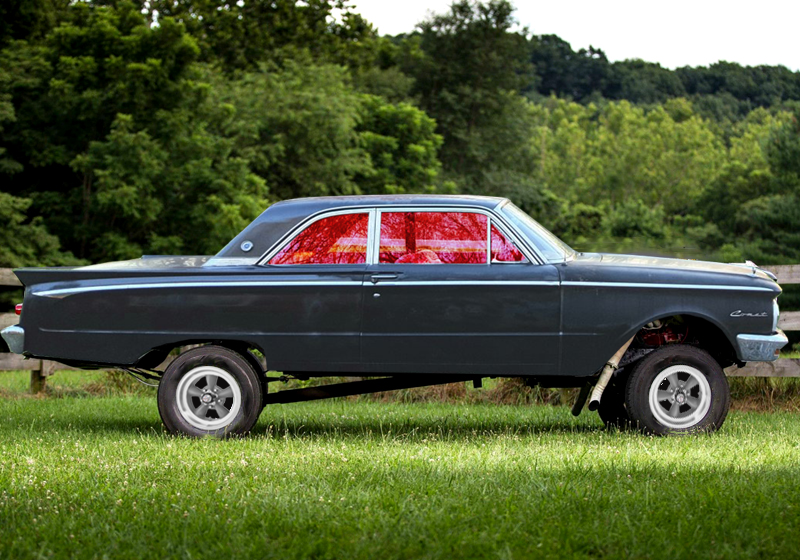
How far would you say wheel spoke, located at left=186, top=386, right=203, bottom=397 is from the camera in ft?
28.0

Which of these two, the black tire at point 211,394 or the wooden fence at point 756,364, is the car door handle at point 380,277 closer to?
the black tire at point 211,394

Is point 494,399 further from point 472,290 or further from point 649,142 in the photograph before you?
point 649,142

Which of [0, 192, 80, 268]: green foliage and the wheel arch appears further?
[0, 192, 80, 268]: green foliage

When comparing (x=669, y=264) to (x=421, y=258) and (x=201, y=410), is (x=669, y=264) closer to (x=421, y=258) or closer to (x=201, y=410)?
(x=421, y=258)

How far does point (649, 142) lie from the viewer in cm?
12150

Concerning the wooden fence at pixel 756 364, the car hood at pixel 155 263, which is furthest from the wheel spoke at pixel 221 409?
the wooden fence at pixel 756 364

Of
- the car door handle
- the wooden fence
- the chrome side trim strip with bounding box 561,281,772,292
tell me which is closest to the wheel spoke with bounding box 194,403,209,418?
the car door handle

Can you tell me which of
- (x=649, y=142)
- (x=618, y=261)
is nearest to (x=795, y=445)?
(x=618, y=261)

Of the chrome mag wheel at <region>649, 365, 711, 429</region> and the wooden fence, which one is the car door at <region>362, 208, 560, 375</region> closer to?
the chrome mag wheel at <region>649, 365, 711, 429</region>

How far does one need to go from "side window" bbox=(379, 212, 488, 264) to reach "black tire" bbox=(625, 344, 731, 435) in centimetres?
152

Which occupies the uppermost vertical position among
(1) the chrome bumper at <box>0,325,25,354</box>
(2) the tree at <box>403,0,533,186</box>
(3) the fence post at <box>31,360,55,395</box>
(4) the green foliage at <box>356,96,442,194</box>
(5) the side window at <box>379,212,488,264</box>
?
(2) the tree at <box>403,0,533,186</box>

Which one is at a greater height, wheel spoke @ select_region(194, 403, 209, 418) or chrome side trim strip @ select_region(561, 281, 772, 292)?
chrome side trim strip @ select_region(561, 281, 772, 292)

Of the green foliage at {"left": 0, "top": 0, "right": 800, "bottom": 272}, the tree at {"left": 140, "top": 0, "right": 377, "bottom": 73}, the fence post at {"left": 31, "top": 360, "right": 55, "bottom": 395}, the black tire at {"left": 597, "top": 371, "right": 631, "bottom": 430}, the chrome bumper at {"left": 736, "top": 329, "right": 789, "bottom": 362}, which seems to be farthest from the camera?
the tree at {"left": 140, "top": 0, "right": 377, "bottom": 73}

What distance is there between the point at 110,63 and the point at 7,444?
2559cm
